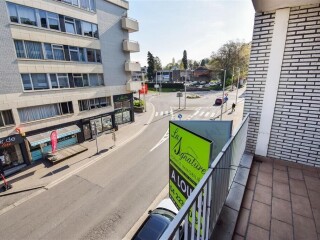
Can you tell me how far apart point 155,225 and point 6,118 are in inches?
570

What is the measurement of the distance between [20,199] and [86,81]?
12.1m

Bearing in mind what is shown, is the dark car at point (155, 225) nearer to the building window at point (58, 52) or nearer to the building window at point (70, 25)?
the building window at point (58, 52)

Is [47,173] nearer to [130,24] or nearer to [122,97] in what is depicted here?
[122,97]

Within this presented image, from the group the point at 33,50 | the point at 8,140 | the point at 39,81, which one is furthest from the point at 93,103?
the point at 8,140

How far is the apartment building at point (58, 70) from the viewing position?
13883 millimetres

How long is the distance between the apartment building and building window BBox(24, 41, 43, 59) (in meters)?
0.07

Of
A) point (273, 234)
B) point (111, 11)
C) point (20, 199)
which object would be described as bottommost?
point (20, 199)

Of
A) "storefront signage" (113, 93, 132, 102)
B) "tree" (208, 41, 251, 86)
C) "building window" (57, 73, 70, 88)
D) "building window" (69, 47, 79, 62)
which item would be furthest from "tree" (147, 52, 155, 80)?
"building window" (57, 73, 70, 88)

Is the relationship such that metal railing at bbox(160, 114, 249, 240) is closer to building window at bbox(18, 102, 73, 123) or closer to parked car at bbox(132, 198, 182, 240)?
parked car at bbox(132, 198, 182, 240)

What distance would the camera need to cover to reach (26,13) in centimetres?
1412

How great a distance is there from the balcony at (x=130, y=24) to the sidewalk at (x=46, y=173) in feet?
45.3

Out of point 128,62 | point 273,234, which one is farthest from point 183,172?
point 128,62

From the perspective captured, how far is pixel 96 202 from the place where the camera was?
10.9 meters

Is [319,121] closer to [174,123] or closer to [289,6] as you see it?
[289,6]
